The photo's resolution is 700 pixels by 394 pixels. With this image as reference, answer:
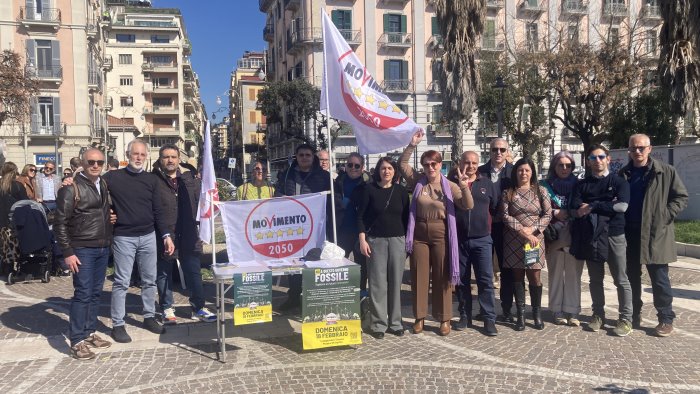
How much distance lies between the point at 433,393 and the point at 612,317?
10.3 feet

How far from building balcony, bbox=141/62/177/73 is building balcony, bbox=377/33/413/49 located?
37.5 m

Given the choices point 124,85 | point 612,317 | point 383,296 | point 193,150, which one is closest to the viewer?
point 383,296

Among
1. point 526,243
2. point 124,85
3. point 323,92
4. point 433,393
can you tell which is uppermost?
point 124,85

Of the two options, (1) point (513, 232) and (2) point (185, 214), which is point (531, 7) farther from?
(2) point (185, 214)

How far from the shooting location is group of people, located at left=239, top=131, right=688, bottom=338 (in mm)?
5691

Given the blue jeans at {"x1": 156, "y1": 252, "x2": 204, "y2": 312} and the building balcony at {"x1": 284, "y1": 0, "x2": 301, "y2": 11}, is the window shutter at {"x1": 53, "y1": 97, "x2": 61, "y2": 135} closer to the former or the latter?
the building balcony at {"x1": 284, "y1": 0, "x2": 301, "y2": 11}

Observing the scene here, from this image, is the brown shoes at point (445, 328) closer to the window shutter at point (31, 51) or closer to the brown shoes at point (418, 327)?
the brown shoes at point (418, 327)

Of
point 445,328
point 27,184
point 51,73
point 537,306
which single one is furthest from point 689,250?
point 51,73

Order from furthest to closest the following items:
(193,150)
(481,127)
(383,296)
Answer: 1. (193,150)
2. (481,127)
3. (383,296)

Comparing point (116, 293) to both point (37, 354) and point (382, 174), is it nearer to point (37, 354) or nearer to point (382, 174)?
point (37, 354)

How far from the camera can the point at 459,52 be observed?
68.5 ft

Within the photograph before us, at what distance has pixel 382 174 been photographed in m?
5.63

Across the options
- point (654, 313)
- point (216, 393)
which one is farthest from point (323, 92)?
point (654, 313)

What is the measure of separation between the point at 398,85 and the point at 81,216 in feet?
125
